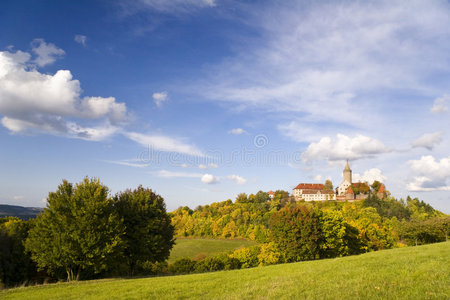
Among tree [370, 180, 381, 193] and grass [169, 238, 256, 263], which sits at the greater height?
tree [370, 180, 381, 193]

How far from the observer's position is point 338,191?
163250mm

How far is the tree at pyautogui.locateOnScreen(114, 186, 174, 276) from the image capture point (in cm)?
3334

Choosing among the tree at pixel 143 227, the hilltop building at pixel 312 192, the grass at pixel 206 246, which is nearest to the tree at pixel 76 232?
the tree at pixel 143 227

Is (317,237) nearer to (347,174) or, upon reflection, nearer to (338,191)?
(338,191)

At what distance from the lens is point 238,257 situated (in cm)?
5419

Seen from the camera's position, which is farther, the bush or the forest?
the bush

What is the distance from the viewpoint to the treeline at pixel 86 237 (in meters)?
25.2

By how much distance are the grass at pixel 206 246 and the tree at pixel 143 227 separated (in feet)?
193

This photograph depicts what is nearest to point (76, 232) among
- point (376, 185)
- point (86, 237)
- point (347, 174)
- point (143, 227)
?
point (86, 237)

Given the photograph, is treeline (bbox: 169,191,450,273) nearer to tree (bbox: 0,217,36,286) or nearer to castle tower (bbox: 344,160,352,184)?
tree (bbox: 0,217,36,286)

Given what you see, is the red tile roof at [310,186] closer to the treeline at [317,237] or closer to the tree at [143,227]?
the treeline at [317,237]

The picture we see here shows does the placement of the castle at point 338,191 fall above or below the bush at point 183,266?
above

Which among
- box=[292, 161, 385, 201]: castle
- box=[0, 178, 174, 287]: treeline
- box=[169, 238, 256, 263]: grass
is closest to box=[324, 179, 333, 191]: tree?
box=[292, 161, 385, 201]: castle

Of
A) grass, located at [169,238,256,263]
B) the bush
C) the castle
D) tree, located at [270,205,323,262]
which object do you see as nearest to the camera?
tree, located at [270,205,323,262]
